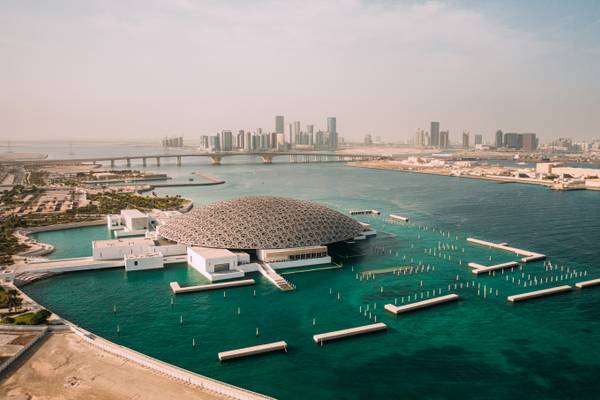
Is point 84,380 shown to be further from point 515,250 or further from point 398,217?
point 398,217

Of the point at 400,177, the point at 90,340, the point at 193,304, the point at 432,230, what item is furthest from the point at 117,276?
the point at 400,177

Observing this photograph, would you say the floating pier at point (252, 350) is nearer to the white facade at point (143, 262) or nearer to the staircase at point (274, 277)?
the staircase at point (274, 277)

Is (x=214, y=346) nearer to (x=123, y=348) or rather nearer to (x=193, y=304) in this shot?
(x=123, y=348)

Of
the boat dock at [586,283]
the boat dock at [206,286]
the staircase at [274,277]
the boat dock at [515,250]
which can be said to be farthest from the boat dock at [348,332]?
the boat dock at [515,250]

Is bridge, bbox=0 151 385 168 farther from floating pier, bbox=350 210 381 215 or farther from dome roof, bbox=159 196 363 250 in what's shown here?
dome roof, bbox=159 196 363 250

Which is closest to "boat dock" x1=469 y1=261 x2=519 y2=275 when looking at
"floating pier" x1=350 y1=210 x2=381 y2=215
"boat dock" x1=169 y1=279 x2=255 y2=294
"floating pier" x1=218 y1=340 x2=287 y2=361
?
"boat dock" x1=169 y1=279 x2=255 y2=294

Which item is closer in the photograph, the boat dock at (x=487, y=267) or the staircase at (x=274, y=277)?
the staircase at (x=274, y=277)

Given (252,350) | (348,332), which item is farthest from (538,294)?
(252,350)
